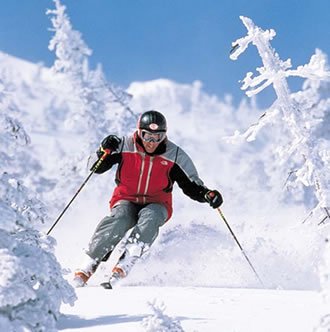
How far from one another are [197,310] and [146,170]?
2.84m

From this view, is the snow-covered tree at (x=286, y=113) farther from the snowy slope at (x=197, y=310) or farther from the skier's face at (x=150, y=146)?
the snowy slope at (x=197, y=310)

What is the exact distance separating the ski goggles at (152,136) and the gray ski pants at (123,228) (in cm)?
85

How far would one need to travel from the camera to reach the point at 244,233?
44.1ft

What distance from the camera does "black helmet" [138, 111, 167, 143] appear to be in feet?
24.5

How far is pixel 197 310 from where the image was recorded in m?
5.18

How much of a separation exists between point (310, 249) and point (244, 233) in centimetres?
281

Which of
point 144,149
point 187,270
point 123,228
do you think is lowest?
point 123,228

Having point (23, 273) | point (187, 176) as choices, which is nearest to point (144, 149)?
point (187, 176)

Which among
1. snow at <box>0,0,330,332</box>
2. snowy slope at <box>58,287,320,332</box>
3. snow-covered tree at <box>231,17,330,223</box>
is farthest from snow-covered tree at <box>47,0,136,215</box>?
snowy slope at <box>58,287,320,332</box>

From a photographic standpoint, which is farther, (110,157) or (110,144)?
(110,157)

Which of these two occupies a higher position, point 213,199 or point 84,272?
point 213,199

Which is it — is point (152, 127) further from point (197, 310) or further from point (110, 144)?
point (197, 310)

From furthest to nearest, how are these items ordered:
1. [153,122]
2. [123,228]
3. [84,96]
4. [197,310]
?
1. [84,96]
2. [153,122]
3. [123,228]
4. [197,310]

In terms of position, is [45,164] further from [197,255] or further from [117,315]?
[117,315]
